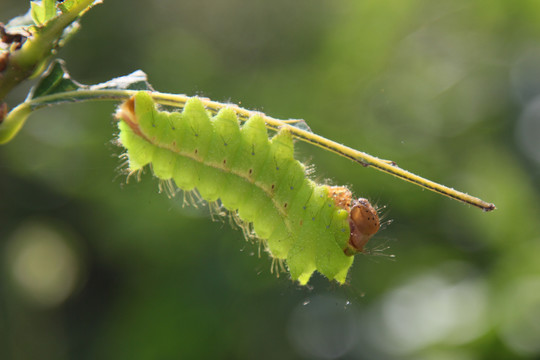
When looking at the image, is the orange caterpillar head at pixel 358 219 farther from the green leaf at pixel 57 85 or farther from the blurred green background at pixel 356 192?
the blurred green background at pixel 356 192

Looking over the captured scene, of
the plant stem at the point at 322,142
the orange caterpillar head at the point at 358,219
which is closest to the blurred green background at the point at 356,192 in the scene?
the orange caterpillar head at the point at 358,219

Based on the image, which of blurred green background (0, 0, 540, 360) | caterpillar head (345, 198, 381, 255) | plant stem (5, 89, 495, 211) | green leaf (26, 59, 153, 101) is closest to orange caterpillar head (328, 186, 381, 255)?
caterpillar head (345, 198, 381, 255)

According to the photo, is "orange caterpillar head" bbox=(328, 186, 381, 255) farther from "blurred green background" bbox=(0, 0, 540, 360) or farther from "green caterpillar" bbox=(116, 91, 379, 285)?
"blurred green background" bbox=(0, 0, 540, 360)

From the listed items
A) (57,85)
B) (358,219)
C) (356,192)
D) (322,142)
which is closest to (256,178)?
(358,219)

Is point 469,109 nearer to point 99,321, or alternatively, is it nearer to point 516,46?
point 516,46

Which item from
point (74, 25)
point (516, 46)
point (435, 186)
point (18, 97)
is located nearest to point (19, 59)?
point (74, 25)

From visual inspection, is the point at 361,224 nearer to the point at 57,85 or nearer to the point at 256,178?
the point at 256,178
